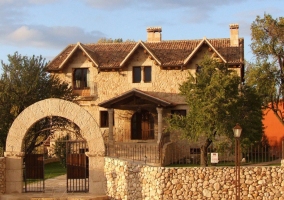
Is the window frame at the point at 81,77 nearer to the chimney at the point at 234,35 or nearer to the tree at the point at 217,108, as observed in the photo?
the chimney at the point at 234,35

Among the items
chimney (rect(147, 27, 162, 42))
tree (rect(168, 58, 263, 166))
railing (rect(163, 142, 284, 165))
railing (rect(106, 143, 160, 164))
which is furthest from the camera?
chimney (rect(147, 27, 162, 42))

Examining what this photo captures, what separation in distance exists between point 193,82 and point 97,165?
7517 millimetres

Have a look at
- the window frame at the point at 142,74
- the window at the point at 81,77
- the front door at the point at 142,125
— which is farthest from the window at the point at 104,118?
the window frame at the point at 142,74

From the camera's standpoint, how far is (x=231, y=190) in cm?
1989

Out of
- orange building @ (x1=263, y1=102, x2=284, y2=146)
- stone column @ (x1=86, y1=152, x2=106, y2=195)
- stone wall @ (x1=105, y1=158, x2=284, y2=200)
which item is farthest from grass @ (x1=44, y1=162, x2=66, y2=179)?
orange building @ (x1=263, y1=102, x2=284, y2=146)

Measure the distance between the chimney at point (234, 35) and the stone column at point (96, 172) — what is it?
16804 mm

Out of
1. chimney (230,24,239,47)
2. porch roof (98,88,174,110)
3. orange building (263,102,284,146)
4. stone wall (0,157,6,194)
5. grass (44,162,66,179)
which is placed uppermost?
chimney (230,24,239,47)

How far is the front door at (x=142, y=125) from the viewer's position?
34.4 meters

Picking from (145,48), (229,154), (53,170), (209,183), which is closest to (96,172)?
(209,183)

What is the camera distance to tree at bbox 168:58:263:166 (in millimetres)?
24125

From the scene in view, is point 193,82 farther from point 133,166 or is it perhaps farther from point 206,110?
point 133,166

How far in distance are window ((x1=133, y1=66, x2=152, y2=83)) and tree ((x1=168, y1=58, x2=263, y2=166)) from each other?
925 centimetres

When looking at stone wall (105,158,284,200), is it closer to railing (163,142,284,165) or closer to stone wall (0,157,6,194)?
railing (163,142,284,165)

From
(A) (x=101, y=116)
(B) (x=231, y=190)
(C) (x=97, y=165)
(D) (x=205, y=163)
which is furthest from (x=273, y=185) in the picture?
(A) (x=101, y=116)
